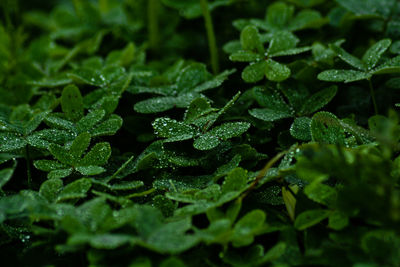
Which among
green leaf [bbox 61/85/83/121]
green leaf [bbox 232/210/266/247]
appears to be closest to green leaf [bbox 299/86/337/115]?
green leaf [bbox 232/210/266/247]

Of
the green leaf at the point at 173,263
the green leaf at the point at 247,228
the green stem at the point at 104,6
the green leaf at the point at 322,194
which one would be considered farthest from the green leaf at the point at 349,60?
the green stem at the point at 104,6

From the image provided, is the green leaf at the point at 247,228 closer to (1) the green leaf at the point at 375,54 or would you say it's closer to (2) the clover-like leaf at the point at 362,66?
(2) the clover-like leaf at the point at 362,66

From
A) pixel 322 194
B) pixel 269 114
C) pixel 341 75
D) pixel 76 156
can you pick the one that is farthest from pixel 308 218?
pixel 76 156

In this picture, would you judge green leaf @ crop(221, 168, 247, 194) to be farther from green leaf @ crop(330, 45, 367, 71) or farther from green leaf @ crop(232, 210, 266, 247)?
green leaf @ crop(330, 45, 367, 71)

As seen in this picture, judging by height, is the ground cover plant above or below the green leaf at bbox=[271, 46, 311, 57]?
below

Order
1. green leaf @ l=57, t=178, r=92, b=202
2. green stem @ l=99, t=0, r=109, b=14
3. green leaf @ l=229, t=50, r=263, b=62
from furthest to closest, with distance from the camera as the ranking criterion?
1. green stem @ l=99, t=0, r=109, b=14
2. green leaf @ l=229, t=50, r=263, b=62
3. green leaf @ l=57, t=178, r=92, b=202

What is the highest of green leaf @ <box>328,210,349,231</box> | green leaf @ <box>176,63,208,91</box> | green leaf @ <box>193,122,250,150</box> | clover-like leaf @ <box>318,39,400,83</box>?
green leaf @ <box>176,63,208,91</box>

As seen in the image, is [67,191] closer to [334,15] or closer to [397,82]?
[397,82]
